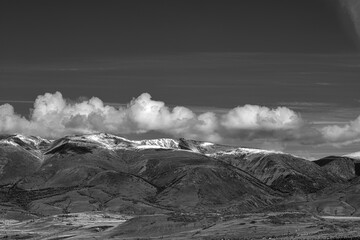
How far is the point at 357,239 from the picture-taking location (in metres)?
144

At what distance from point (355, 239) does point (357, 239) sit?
18.5 inches

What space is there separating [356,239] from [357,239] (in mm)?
235

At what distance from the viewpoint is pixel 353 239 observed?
145m

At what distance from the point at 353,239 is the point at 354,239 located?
0.40 meters

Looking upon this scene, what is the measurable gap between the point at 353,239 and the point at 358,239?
4.44 ft

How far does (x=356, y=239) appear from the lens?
14425 centimetres

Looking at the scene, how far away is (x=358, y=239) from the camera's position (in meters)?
144

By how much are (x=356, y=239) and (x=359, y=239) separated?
39.3 inches

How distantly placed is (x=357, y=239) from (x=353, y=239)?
105 centimetres

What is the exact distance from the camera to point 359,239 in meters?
143

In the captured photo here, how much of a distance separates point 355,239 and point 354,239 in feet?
1.32
